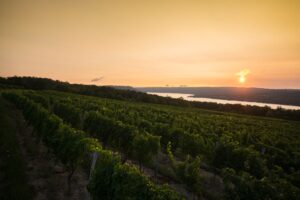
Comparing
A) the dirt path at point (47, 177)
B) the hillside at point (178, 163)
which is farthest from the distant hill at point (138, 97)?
the dirt path at point (47, 177)

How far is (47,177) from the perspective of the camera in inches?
412

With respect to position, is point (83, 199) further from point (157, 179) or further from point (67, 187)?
point (157, 179)

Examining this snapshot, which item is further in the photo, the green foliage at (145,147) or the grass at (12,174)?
the green foliage at (145,147)

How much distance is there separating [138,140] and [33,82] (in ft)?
277

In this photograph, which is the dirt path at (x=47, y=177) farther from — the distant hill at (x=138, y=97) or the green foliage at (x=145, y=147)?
the distant hill at (x=138, y=97)

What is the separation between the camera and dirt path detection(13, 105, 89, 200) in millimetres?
9094

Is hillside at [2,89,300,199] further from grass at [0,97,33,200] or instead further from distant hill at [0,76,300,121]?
distant hill at [0,76,300,121]

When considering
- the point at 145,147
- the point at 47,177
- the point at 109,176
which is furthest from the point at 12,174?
the point at 145,147

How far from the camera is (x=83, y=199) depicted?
9.01 meters

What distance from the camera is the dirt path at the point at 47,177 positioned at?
909cm

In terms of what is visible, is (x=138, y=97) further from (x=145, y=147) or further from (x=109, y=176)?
(x=109, y=176)

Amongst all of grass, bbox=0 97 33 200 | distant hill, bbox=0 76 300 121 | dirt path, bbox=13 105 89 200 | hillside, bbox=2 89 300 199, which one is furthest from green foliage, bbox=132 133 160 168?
distant hill, bbox=0 76 300 121

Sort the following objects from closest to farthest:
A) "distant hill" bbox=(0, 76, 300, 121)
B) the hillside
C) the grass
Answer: the hillside
the grass
"distant hill" bbox=(0, 76, 300, 121)

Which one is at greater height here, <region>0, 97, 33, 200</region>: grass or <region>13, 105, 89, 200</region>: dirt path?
<region>0, 97, 33, 200</region>: grass
